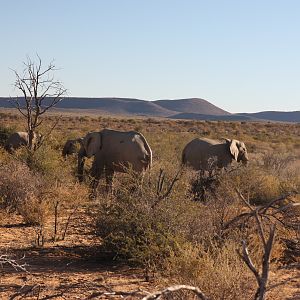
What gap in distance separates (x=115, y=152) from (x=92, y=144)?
2.75ft

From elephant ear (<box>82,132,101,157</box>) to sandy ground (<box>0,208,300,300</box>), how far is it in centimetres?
489

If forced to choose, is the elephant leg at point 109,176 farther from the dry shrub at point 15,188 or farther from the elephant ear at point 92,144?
the dry shrub at point 15,188

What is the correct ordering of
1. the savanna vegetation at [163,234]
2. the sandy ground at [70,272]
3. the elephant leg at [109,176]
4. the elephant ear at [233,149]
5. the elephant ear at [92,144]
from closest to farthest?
the savanna vegetation at [163,234] < the sandy ground at [70,272] < the elephant leg at [109,176] < the elephant ear at [92,144] < the elephant ear at [233,149]

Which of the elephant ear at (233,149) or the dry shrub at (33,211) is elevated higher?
the elephant ear at (233,149)

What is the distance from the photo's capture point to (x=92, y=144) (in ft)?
48.0

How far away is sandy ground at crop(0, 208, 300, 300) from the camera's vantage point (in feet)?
20.2

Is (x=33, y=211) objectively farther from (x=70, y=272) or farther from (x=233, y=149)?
(x=233, y=149)

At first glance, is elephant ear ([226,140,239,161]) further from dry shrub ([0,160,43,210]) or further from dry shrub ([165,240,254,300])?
dry shrub ([165,240,254,300])

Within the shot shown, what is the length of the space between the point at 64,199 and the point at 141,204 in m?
4.61

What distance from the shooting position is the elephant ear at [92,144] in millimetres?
14477

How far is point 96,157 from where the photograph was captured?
14375 millimetres

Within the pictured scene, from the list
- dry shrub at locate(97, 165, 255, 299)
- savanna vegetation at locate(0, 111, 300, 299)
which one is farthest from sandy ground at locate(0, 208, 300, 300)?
dry shrub at locate(97, 165, 255, 299)

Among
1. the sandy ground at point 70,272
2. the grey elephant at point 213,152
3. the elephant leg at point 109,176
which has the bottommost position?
the sandy ground at point 70,272

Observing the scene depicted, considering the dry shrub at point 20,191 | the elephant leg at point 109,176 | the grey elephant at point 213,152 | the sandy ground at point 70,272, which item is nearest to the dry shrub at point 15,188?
the dry shrub at point 20,191
